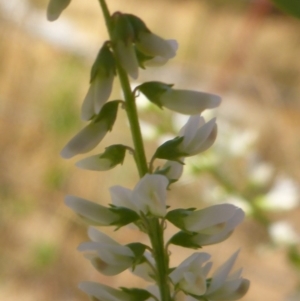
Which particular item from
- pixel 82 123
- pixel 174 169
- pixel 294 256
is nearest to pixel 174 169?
pixel 174 169

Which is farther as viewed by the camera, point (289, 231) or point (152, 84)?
point (289, 231)

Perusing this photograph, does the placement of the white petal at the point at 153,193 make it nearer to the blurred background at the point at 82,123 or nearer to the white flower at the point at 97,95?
the white flower at the point at 97,95

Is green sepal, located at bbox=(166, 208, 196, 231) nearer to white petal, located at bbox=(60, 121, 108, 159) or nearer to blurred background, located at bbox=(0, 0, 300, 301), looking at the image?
white petal, located at bbox=(60, 121, 108, 159)

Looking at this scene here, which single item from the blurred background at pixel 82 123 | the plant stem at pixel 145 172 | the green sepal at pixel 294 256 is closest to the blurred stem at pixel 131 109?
the plant stem at pixel 145 172

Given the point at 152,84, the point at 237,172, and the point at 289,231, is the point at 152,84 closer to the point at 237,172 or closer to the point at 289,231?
the point at 289,231

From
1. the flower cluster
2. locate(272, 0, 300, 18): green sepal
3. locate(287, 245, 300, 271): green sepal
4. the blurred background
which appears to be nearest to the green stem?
the flower cluster

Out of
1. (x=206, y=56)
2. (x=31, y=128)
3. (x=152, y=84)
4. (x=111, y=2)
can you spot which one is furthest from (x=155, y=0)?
(x=152, y=84)
